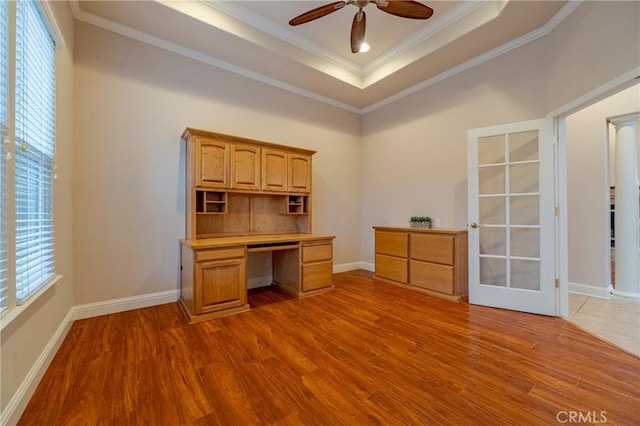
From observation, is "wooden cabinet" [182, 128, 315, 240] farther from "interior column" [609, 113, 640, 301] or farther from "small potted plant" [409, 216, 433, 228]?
"interior column" [609, 113, 640, 301]

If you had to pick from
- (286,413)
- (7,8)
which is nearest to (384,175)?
Result: (286,413)

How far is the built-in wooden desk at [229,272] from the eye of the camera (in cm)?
266

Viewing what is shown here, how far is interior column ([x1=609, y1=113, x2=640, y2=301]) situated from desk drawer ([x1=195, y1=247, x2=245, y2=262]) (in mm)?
4590

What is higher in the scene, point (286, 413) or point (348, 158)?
point (348, 158)

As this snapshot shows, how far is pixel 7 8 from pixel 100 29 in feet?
5.78

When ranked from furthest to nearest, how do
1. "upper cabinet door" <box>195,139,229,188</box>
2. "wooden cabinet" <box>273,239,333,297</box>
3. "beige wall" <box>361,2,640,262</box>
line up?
1. "wooden cabinet" <box>273,239,333,297</box>
2. "upper cabinet door" <box>195,139,229,188</box>
3. "beige wall" <box>361,2,640,262</box>

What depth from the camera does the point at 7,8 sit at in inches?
55.3

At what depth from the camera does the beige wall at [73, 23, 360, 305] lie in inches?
107

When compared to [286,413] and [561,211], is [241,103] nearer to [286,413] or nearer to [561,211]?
[286,413]

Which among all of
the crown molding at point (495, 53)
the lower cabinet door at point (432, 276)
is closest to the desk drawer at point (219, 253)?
the lower cabinet door at point (432, 276)

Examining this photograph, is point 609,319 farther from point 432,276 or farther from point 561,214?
point 432,276

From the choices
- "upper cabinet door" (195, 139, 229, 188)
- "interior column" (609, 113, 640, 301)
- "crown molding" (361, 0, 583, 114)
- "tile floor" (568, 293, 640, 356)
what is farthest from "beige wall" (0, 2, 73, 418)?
"interior column" (609, 113, 640, 301)

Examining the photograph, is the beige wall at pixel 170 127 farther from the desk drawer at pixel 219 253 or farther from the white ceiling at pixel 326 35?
the desk drawer at pixel 219 253

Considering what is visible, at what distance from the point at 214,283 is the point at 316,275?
4.29 feet
